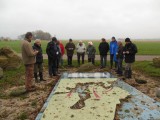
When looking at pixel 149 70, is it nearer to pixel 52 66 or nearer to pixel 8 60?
pixel 52 66

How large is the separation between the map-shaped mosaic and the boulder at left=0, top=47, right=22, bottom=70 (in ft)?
19.1

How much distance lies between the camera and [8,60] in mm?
15164

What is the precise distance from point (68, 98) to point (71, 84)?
2.22m

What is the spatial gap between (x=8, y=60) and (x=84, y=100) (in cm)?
888

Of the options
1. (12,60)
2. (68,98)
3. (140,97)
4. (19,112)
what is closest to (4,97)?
(19,112)

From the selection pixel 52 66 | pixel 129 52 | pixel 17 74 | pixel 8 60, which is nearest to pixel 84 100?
pixel 129 52

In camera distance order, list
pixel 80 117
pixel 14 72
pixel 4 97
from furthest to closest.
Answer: pixel 14 72
pixel 4 97
pixel 80 117

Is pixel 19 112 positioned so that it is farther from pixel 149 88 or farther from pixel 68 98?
pixel 149 88

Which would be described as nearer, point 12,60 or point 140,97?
point 140,97

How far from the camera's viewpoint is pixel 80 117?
621 centimetres

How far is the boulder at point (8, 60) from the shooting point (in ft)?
49.2

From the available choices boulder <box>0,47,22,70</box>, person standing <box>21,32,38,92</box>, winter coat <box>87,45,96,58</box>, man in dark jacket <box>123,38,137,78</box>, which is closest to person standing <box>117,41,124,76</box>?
man in dark jacket <box>123,38,137,78</box>

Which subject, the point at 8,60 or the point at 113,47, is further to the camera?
the point at 8,60

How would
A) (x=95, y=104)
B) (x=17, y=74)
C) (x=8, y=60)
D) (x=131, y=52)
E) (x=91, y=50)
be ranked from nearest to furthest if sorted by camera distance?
(x=95, y=104) → (x=131, y=52) → (x=17, y=74) → (x=8, y=60) → (x=91, y=50)
